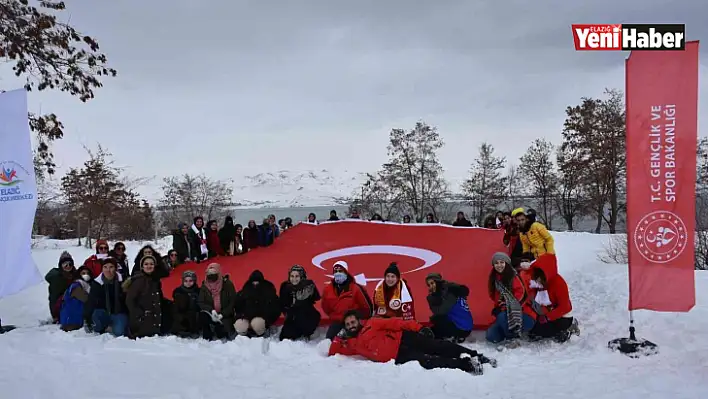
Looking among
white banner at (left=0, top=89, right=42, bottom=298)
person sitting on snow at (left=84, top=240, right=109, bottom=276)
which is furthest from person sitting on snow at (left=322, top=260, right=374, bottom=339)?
person sitting on snow at (left=84, top=240, right=109, bottom=276)

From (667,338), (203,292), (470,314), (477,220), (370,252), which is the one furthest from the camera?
(477,220)

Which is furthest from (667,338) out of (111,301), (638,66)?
(111,301)

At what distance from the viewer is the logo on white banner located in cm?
632

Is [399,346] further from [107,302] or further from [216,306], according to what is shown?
[107,302]

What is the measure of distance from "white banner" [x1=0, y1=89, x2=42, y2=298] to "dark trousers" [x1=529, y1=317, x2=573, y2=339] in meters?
6.05

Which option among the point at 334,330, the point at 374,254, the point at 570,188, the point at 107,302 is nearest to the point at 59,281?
the point at 107,302

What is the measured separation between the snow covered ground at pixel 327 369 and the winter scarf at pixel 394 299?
0.78 metres

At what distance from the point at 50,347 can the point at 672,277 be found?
699 centimetres

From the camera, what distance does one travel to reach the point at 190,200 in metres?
48.4

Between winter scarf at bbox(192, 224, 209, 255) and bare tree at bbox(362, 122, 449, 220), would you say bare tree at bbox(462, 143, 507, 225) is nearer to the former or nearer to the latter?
bare tree at bbox(362, 122, 449, 220)

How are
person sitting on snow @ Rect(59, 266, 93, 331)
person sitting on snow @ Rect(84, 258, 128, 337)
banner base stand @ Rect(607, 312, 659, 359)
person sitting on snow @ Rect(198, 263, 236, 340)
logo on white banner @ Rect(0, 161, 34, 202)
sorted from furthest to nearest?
1. person sitting on snow @ Rect(59, 266, 93, 331)
2. person sitting on snow @ Rect(84, 258, 128, 337)
3. person sitting on snow @ Rect(198, 263, 236, 340)
4. logo on white banner @ Rect(0, 161, 34, 202)
5. banner base stand @ Rect(607, 312, 659, 359)

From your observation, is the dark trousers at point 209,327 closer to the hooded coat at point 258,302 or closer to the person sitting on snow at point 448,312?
the hooded coat at point 258,302

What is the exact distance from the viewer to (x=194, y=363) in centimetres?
523

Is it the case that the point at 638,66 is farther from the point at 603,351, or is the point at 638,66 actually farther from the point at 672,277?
the point at 603,351
